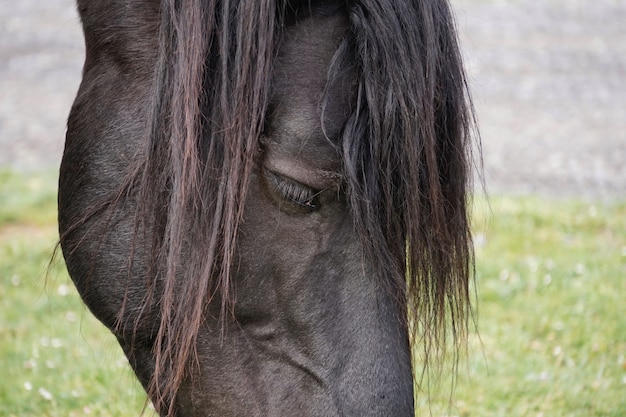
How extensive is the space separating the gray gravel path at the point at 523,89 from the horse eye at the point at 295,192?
4236 millimetres

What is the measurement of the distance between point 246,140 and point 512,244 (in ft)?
14.7

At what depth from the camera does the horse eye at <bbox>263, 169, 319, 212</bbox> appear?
6.40 ft

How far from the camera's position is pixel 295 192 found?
1.95 metres

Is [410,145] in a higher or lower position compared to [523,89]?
higher

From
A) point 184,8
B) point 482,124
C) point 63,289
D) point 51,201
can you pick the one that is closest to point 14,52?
point 51,201

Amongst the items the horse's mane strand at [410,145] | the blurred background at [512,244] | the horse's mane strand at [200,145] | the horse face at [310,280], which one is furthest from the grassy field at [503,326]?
the horse's mane strand at [410,145]

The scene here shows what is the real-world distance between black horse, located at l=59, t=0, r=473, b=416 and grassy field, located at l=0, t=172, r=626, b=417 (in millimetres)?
1267

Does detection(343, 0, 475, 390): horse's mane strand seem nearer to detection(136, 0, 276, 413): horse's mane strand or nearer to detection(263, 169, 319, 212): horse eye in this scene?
detection(263, 169, 319, 212): horse eye

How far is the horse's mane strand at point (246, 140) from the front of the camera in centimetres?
194

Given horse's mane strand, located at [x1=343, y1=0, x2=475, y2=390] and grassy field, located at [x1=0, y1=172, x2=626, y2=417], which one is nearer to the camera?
horse's mane strand, located at [x1=343, y1=0, x2=475, y2=390]

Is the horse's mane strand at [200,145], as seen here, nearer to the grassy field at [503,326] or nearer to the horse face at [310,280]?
the horse face at [310,280]

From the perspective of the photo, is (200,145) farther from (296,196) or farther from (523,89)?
(523,89)

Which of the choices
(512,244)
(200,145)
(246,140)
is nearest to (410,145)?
(246,140)

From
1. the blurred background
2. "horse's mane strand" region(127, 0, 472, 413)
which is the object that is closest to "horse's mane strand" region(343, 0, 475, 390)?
"horse's mane strand" region(127, 0, 472, 413)
